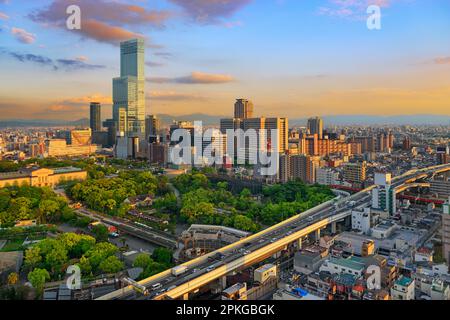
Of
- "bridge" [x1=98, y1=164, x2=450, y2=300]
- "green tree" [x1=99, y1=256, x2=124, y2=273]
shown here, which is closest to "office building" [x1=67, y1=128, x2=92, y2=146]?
"bridge" [x1=98, y1=164, x2=450, y2=300]

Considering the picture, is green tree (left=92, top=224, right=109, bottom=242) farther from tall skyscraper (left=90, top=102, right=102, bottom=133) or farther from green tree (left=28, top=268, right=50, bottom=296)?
tall skyscraper (left=90, top=102, right=102, bottom=133)

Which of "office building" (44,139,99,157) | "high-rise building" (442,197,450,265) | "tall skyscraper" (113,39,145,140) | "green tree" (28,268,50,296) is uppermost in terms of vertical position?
"tall skyscraper" (113,39,145,140)

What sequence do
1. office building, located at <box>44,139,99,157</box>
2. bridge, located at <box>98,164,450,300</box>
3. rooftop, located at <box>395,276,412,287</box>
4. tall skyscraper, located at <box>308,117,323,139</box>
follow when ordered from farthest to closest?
tall skyscraper, located at <box>308,117,323,139</box> < office building, located at <box>44,139,99,157</box> < rooftop, located at <box>395,276,412,287</box> < bridge, located at <box>98,164,450,300</box>

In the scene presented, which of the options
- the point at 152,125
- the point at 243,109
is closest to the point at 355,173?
the point at 243,109

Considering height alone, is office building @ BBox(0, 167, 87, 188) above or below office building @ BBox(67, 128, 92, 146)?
below

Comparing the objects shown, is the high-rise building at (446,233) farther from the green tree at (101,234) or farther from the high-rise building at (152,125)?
the high-rise building at (152,125)

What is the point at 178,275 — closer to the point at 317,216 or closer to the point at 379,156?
the point at 317,216

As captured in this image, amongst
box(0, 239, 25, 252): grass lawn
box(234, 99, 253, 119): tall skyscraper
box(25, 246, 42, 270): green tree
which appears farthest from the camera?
box(234, 99, 253, 119): tall skyscraper

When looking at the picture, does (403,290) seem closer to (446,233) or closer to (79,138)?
(446,233)
